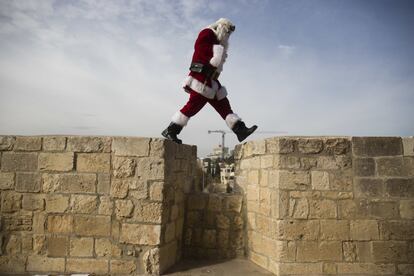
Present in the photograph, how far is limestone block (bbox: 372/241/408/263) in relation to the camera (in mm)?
3508

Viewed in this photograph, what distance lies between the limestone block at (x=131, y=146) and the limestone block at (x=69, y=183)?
464 millimetres

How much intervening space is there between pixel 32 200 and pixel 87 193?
0.74 metres

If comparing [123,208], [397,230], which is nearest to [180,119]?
[123,208]

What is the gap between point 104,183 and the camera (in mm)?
3730

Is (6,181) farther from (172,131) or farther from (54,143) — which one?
(172,131)

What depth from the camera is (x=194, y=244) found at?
171 inches

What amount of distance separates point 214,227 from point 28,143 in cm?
272

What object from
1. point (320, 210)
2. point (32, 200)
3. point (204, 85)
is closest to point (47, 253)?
point (32, 200)

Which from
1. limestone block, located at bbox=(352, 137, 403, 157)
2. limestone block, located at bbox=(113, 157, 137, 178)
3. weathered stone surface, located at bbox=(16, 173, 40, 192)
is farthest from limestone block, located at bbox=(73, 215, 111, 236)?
limestone block, located at bbox=(352, 137, 403, 157)

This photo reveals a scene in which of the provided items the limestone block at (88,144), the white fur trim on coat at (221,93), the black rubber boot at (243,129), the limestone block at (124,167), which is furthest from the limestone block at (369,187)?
the limestone block at (88,144)

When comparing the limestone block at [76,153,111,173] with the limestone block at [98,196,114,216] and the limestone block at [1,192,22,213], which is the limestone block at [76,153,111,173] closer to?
the limestone block at [98,196,114,216]

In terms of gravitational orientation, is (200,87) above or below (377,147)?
above

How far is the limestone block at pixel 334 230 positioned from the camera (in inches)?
139

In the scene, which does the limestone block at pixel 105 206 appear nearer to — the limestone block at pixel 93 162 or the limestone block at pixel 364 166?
the limestone block at pixel 93 162
